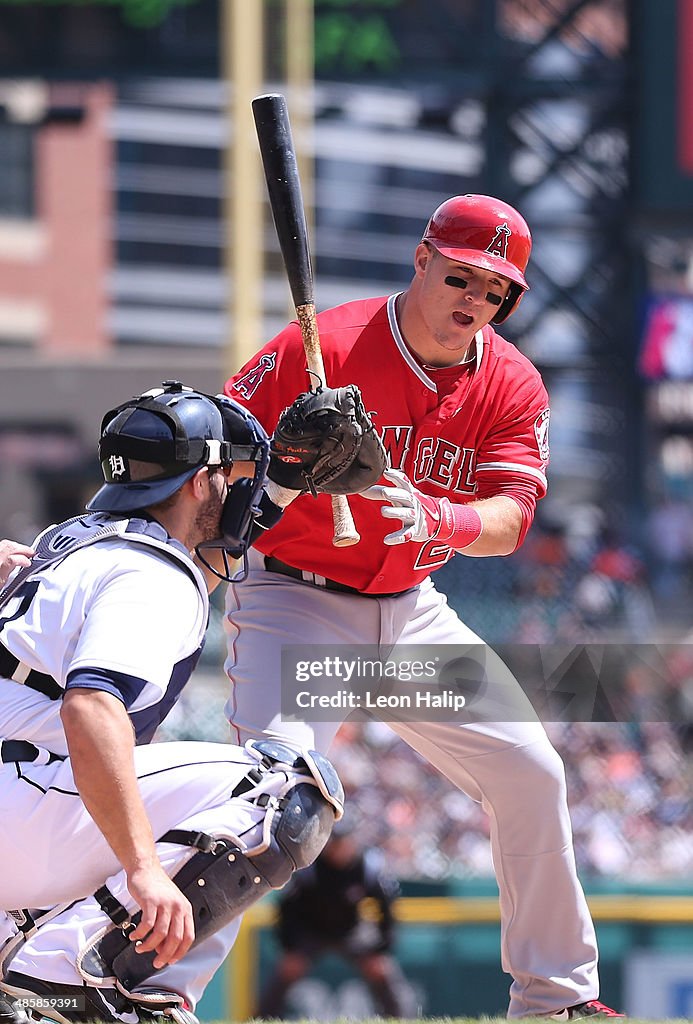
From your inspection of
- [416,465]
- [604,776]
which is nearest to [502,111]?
[604,776]

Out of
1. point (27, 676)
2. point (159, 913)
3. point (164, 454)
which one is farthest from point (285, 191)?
point (159, 913)

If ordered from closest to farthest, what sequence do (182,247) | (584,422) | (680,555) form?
(680,555) → (584,422) → (182,247)

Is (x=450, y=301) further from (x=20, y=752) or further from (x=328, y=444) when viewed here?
(x=20, y=752)

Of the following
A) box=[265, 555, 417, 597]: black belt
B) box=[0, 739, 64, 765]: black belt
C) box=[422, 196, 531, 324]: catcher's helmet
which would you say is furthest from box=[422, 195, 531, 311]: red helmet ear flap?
box=[0, 739, 64, 765]: black belt

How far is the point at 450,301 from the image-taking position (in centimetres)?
303

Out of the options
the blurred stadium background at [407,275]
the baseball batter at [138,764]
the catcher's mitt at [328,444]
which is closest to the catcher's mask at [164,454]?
the baseball batter at [138,764]

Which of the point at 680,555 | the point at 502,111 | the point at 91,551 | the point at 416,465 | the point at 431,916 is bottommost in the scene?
the point at 680,555

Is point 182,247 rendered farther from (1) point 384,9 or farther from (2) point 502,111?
(2) point 502,111

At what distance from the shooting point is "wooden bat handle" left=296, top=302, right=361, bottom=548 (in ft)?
9.51

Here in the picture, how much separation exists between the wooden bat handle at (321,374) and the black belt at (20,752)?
762 millimetres

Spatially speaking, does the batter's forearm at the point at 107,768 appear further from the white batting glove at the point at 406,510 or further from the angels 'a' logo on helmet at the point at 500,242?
the angels 'a' logo on helmet at the point at 500,242

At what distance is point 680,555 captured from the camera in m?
9.96

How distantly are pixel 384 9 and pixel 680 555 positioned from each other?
5.37 m

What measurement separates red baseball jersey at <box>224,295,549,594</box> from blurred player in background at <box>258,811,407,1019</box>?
8.36 feet
